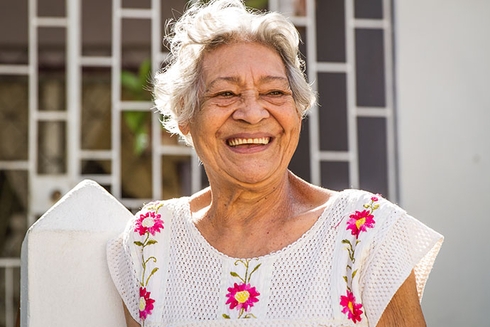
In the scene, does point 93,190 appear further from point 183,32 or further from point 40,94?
point 40,94

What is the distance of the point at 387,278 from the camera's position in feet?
8.25

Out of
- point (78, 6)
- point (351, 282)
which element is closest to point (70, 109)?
point (78, 6)

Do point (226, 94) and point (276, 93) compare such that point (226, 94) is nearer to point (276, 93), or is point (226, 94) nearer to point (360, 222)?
point (276, 93)

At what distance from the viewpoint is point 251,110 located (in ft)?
8.82

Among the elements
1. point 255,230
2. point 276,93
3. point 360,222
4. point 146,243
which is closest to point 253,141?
point 276,93

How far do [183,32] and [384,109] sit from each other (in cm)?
299

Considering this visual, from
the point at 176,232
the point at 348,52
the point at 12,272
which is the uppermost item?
the point at 348,52

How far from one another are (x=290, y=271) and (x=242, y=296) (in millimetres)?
156

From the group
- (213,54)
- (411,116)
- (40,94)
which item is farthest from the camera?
(40,94)

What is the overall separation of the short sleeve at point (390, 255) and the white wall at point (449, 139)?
115 inches

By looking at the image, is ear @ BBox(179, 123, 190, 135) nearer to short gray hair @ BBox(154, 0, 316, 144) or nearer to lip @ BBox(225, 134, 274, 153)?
short gray hair @ BBox(154, 0, 316, 144)

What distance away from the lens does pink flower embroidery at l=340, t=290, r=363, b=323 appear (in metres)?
2.55

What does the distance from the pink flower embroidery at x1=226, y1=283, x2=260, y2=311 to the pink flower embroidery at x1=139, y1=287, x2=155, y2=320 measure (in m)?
0.25

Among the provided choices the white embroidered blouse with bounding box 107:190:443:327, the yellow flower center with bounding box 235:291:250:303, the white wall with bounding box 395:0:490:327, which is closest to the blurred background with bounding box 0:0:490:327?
the white wall with bounding box 395:0:490:327
